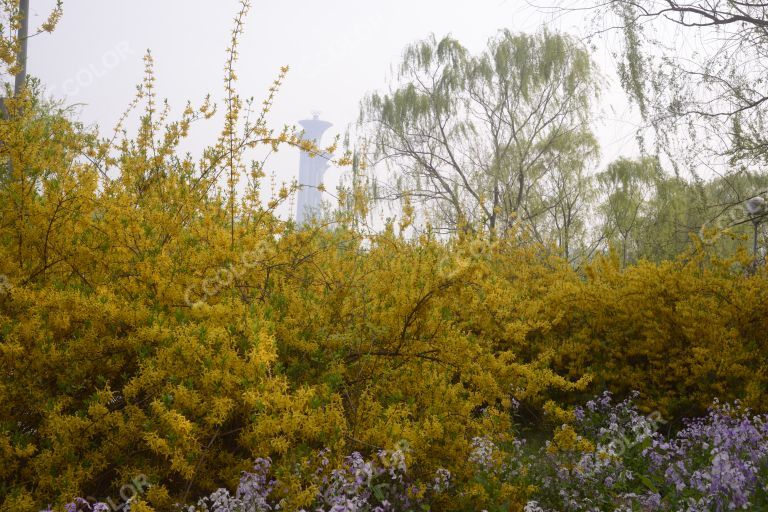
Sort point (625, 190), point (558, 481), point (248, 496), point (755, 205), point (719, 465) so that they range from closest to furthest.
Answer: point (248, 496) < point (719, 465) < point (558, 481) < point (755, 205) < point (625, 190)

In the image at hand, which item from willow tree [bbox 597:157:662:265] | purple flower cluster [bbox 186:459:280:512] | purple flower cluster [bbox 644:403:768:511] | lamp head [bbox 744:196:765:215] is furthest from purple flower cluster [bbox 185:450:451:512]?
willow tree [bbox 597:157:662:265]

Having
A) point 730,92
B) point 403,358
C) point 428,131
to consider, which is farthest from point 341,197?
point 428,131

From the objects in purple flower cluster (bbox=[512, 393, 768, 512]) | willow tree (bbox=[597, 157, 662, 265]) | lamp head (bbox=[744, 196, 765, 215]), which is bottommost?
purple flower cluster (bbox=[512, 393, 768, 512])

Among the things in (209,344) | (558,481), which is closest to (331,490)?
(209,344)

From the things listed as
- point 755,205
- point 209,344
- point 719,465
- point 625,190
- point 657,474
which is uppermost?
point 625,190

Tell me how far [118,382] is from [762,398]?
15.3ft

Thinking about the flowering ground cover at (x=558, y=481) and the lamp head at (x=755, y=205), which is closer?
the flowering ground cover at (x=558, y=481)

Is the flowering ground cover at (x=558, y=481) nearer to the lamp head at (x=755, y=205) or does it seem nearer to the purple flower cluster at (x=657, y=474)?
the purple flower cluster at (x=657, y=474)

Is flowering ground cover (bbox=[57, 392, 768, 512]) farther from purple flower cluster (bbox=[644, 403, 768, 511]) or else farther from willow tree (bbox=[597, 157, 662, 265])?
willow tree (bbox=[597, 157, 662, 265])

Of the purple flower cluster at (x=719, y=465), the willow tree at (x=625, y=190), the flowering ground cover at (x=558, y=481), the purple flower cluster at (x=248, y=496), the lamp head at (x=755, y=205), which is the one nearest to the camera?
the purple flower cluster at (x=248, y=496)

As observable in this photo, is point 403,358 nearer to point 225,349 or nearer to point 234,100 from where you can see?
point 225,349

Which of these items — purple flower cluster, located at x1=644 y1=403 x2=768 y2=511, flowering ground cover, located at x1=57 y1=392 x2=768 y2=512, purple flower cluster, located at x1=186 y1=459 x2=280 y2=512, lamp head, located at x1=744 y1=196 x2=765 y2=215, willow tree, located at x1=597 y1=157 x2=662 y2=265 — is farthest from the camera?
willow tree, located at x1=597 y1=157 x2=662 y2=265

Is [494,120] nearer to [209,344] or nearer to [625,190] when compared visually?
[625,190]

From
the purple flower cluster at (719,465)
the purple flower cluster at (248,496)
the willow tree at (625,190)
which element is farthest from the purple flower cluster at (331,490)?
the willow tree at (625,190)
